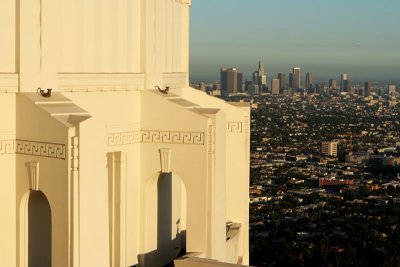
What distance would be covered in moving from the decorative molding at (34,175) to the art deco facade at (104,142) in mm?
12

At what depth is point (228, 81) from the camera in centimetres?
8312

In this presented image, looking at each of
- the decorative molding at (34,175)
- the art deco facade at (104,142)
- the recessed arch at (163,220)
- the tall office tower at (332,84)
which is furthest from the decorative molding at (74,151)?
the tall office tower at (332,84)

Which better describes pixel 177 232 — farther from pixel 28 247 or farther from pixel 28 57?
pixel 28 57

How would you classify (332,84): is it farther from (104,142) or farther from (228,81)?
(104,142)

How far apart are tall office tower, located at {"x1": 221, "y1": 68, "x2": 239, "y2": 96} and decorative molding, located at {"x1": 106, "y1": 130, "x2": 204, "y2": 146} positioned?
2469 inches

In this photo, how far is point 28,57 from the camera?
279 inches

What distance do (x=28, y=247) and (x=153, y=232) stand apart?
5.21 ft

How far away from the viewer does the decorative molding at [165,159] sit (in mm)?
8078

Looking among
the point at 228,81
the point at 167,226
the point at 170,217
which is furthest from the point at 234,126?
the point at 228,81

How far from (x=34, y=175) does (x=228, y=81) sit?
251 ft
